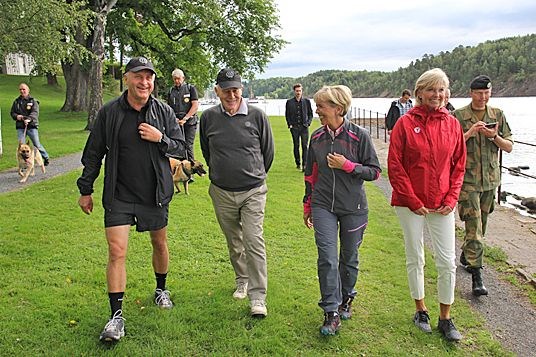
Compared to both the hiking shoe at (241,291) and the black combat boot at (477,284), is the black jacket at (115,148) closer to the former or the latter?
the hiking shoe at (241,291)

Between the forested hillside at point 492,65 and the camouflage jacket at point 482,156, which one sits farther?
the forested hillside at point 492,65

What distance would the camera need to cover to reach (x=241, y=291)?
15.8 feet

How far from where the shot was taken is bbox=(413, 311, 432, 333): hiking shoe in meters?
4.22

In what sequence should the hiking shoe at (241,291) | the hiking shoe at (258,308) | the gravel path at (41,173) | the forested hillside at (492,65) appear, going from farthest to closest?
the forested hillside at (492,65) → the gravel path at (41,173) → the hiking shoe at (241,291) → the hiking shoe at (258,308)

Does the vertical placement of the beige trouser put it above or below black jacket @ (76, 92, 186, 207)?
below

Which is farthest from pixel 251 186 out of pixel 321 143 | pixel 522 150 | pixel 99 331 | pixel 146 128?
pixel 522 150

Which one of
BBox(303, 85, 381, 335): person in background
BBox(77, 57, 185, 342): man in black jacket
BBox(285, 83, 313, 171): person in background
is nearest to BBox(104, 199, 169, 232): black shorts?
BBox(77, 57, 185, 342): man in black jacket

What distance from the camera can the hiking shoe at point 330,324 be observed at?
13.2 feet

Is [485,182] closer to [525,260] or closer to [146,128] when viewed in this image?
[525,260]

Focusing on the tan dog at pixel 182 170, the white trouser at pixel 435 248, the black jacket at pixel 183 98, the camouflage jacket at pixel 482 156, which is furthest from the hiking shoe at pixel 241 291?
the black jacket at pixel 183 98

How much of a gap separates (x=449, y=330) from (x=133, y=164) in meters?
2.80

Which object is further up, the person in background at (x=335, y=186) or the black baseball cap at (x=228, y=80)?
the black baseball cap at (x=228, y=80)

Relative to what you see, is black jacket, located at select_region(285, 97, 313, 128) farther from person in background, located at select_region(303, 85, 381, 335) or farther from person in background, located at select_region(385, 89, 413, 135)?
person in background, located at select_region(303, 85, 381, 335)

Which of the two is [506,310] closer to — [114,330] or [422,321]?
[422,321]
